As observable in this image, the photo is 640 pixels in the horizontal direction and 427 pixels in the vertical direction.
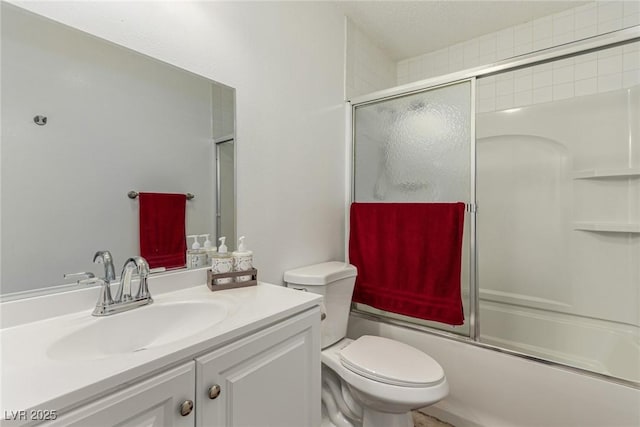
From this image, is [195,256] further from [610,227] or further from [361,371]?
[610,227]

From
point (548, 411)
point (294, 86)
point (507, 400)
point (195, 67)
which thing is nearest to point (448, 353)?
point (507, 400)

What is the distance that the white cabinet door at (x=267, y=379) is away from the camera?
0.69 m

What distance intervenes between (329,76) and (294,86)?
0.37 meters

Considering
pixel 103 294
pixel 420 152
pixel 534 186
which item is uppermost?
pixel 420 152

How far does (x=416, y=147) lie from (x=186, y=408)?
157cm

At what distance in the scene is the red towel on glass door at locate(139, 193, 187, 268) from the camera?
1021mm

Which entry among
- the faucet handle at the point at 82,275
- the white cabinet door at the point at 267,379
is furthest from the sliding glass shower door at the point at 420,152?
the faucet handle at the point at 82,275

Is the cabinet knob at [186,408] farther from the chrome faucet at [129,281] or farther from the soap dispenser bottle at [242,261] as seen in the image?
the soap dispenser bottle at [242,261]

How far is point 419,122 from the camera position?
1695 millimetres

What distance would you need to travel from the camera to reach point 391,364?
1235mm

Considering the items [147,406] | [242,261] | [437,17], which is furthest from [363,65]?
[147,406]

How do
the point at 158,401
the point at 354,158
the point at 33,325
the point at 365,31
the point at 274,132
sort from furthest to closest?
the point at 365,31
the point at 354,158
the point at 274,132
the point at 33,325
the point at 158,401

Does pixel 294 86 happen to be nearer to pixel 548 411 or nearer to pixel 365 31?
pixel 365 31

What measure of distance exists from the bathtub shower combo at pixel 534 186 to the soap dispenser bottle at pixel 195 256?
108 centimetres
